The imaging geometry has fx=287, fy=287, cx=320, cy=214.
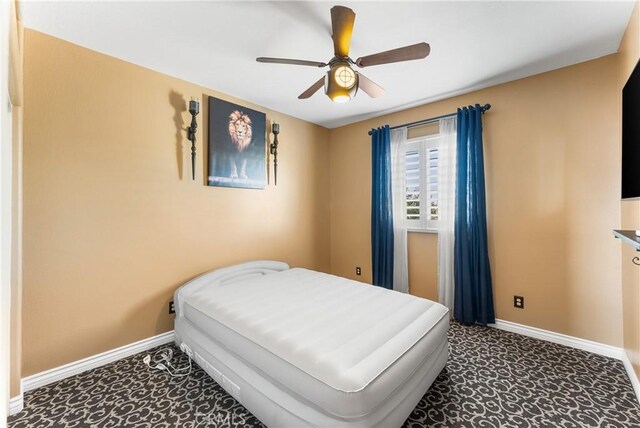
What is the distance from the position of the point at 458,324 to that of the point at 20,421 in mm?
3607

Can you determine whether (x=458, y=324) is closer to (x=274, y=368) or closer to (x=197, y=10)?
(x=274, y=368)

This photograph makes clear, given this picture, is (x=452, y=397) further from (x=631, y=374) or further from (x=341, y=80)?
(x=341, y=80)

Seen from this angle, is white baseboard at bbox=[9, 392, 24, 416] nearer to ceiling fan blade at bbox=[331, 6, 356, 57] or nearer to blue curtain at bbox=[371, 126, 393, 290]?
ceiling fan blade at bbox=[331, 6, 356, 57]

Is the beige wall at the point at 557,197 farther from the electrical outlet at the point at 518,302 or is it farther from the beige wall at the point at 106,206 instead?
the beige wall at the point at 106,206

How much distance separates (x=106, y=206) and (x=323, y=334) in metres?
2.11

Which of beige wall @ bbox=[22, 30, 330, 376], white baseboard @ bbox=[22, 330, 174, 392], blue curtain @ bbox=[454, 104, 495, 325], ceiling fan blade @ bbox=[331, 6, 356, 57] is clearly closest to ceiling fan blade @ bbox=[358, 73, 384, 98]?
ceiling fan blade @ bbox=[331, 6, 356, 57]

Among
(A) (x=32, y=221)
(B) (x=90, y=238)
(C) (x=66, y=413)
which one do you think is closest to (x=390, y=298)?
(C) (x=66, y=413)

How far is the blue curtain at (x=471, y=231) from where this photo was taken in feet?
9.90

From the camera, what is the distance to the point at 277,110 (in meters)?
3.73

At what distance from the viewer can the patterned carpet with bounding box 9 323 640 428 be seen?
1.77 meters

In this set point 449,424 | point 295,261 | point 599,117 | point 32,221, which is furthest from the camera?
point 295,261

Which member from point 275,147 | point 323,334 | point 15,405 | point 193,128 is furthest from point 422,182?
point 15,405

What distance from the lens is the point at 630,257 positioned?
7.04 feet

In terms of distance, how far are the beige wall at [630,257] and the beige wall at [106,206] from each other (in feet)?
11.0
